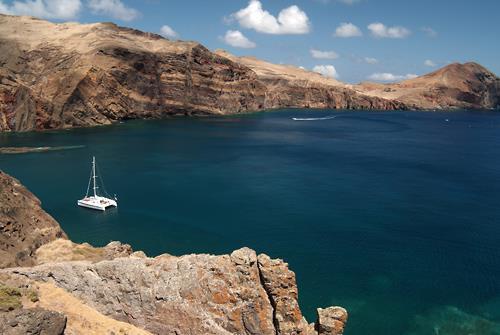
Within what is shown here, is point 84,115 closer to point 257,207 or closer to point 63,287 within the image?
point 257,207

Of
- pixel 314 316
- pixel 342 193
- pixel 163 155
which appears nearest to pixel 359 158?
pixel 342 193

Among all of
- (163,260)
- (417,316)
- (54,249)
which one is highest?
(163,260)

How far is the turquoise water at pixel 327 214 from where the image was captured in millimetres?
51688

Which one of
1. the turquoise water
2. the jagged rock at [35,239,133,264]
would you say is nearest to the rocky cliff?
the jagged rock at [35,239,133,264]

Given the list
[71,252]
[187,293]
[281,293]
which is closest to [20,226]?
[71,252]

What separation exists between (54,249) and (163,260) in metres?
18.3

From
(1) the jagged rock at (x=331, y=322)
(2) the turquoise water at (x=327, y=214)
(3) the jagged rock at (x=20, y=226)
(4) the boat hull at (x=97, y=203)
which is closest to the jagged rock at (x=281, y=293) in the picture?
(1) the jagged rock at (x=331, y=322)

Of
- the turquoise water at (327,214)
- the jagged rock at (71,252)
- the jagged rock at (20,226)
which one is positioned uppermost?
the jagged rock at (20,226)

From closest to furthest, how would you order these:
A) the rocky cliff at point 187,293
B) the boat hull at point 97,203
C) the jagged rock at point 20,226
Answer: the rocky cliff at point 187,293, the jagged rock at point 20,226, the boat hull at point 97,203

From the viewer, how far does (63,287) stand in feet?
96.1

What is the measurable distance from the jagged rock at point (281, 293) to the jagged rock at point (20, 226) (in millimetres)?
21413

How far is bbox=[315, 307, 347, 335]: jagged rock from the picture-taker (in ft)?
99.7

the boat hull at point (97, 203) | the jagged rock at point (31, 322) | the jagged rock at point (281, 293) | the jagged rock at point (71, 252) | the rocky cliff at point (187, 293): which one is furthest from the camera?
the boat hull at point (97, 203)

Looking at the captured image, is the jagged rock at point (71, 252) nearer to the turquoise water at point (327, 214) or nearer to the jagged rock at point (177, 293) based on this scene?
the jagged rock at point (177, 293)
